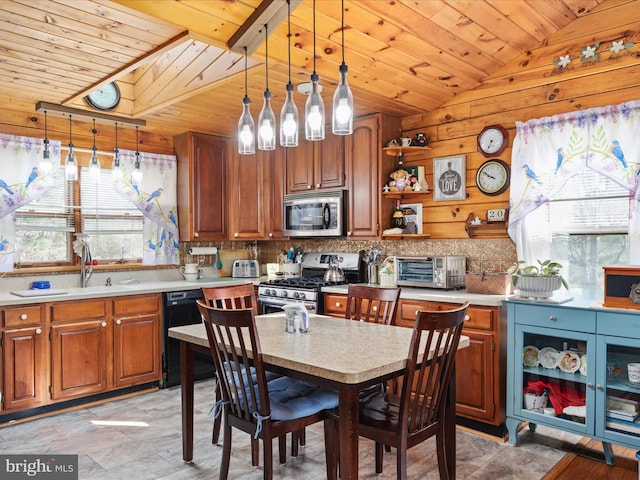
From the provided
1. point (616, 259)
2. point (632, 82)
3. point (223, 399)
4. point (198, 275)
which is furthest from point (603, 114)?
point (198, 275)

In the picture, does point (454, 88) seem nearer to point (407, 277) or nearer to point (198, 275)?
point (407, 277)

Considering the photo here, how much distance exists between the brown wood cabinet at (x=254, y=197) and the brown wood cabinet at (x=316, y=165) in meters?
0.26

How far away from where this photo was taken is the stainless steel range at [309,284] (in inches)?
158

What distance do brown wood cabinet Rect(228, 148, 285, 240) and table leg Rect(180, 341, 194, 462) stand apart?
236 cm

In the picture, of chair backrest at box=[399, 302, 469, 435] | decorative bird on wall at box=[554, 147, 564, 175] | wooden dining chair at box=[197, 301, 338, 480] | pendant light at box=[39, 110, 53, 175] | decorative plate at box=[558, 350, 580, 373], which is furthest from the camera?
pendant light at box=[39, 110, 53, 175]

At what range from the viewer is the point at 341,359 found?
1873mm

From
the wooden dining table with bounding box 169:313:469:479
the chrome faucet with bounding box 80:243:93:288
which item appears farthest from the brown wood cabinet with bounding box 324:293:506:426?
the chrome faucet with bounding box 80:243:93:288

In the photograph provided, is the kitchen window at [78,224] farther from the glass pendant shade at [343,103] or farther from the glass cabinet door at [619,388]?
the glass cabinet door at [619,388]

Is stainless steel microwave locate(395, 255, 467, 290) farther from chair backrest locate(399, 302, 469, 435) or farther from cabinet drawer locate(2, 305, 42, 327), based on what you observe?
cabinet drawer locate(2, 305, 42, 327)

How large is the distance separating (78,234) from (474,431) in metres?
3.55

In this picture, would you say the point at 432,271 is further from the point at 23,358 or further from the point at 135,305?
the point at 23,358

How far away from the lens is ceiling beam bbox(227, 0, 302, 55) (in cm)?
221

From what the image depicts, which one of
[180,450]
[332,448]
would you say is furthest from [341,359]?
[180,450]

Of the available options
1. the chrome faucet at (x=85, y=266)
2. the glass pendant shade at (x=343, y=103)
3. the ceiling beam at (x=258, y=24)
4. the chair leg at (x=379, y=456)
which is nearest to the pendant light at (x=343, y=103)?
the glass pendant shade at (x=343, y=103)
